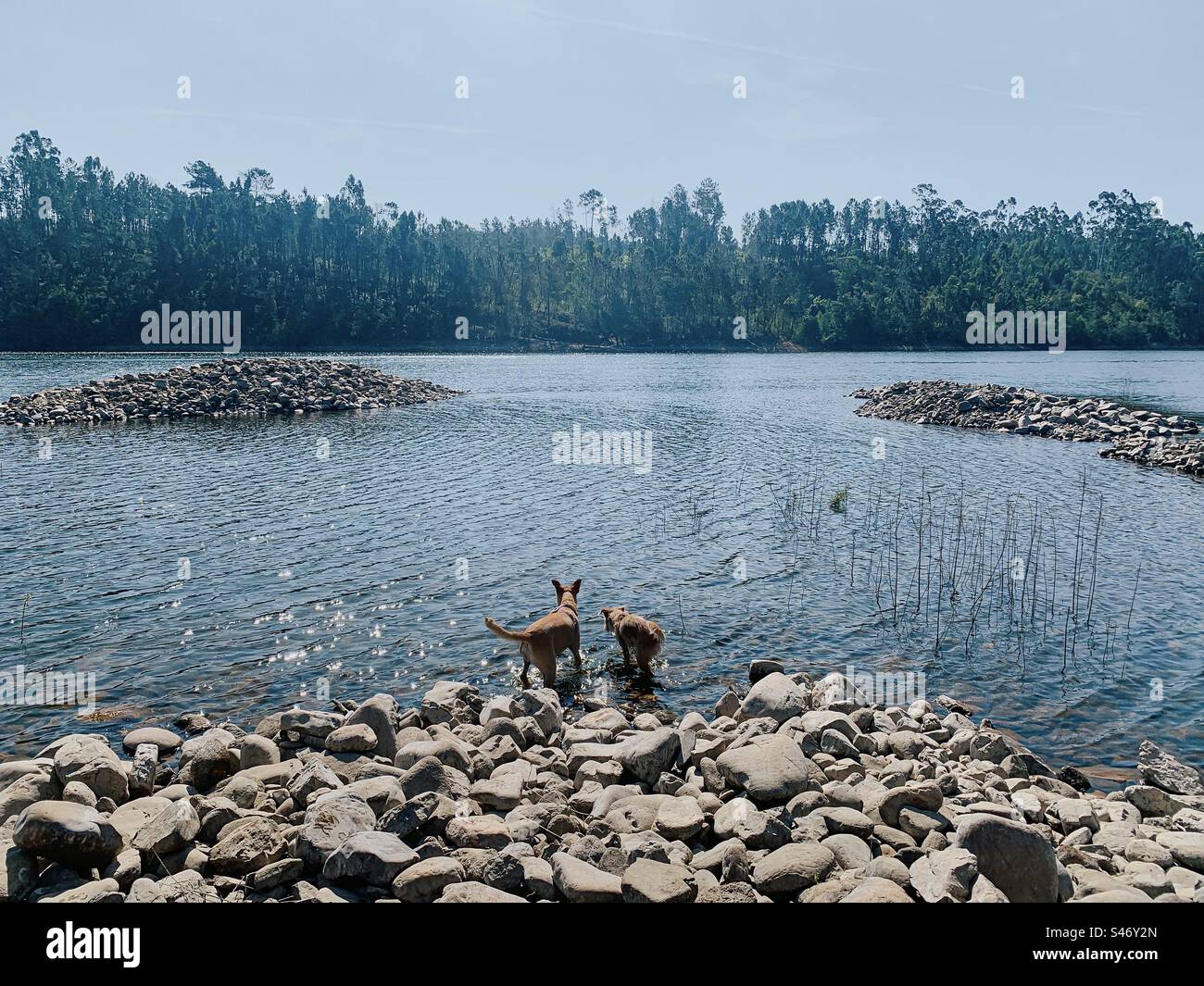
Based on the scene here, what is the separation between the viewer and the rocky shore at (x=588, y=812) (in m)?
7.02

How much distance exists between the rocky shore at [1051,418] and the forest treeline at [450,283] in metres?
79.3

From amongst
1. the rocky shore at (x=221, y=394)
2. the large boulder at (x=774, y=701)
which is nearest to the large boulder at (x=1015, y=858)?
the large boulder at (x=774, y=701)

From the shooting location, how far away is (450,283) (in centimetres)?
17050

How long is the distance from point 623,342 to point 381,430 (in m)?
131

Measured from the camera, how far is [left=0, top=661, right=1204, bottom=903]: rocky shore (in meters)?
7.02

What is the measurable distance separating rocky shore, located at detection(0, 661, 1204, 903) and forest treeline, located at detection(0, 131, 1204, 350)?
129 meters

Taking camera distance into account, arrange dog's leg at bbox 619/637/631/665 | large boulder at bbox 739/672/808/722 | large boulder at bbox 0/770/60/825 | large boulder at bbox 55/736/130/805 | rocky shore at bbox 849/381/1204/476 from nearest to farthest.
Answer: large boulder at bbox 0/770/60/825
large boulder at bbox 55/736/130/805
large boulder at bbox 739/672/808/722
dog's leg at bbox 619/637/631/665
rocky shore at bbox 849/381/1204/476

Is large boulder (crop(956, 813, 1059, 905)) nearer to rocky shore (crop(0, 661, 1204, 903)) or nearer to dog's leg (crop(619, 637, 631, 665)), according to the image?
rocky shore (crop(0, 661, 1204, 903))

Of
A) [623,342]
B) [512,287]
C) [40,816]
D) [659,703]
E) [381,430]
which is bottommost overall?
[659,703]

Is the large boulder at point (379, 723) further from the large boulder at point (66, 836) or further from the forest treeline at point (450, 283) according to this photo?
the forest treeline at point (450, 283)

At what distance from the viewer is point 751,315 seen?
17138 centimetres

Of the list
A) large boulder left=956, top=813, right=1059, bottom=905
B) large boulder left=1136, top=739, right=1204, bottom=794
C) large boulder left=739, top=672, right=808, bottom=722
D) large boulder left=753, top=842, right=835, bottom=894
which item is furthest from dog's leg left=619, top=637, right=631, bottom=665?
large boulder left=1136, top=739, right=1204, bottom=794

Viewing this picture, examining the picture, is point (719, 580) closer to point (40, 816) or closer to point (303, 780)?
point (303, 780)

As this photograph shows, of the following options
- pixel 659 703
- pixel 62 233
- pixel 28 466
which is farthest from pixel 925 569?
pixel 62 233
